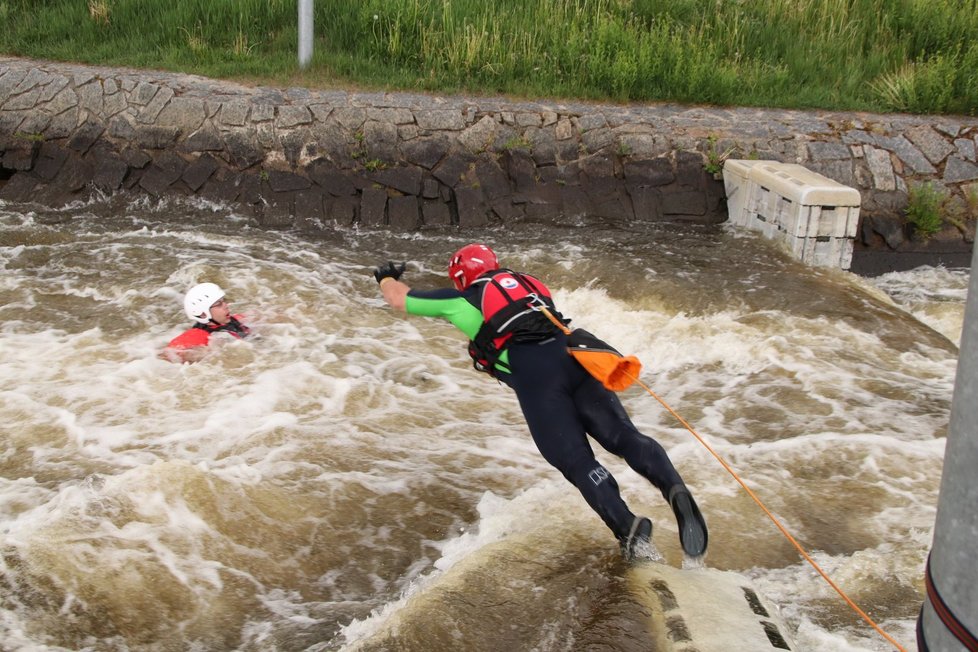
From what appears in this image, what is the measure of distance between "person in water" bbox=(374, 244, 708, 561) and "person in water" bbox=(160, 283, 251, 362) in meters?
2.32

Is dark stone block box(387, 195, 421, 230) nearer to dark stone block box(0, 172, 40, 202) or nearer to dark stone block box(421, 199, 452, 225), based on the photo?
dark stone block box(421, 199, 452, 225)

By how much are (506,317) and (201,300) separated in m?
3.07

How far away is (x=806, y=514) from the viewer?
17.8ft

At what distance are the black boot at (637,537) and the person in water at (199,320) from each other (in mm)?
3801

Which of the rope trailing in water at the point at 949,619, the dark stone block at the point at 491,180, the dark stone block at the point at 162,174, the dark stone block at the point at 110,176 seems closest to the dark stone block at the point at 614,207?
the dark stone block at the point at 491,180

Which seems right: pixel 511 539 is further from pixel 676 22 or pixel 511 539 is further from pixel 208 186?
pixel 676 22

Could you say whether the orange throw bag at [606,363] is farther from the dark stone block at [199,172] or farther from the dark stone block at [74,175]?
the dark stone block at [74,175]

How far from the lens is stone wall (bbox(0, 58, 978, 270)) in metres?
10.5

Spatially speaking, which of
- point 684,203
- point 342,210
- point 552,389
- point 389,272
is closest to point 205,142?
point 342,210

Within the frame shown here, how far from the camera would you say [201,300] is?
6973mm

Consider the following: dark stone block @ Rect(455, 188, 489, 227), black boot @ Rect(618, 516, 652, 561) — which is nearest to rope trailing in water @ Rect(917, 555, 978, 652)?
black boot @ Rect(618, 516, 652, 561)

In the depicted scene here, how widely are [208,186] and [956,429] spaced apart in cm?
972

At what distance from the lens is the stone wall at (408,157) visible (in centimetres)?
1054

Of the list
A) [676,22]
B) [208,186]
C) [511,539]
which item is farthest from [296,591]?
[676,22]
